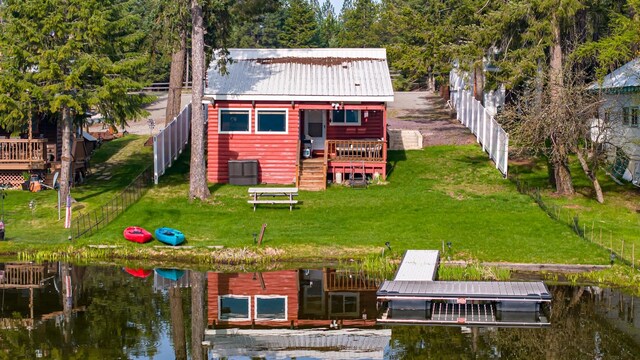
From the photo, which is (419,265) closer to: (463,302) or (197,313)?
(463,302)

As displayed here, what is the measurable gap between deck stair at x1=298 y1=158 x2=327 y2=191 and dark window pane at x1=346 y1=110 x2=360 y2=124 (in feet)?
11.5

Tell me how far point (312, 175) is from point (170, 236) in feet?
31.2

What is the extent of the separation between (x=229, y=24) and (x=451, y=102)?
22980 mm

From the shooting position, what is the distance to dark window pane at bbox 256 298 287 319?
25125 mm

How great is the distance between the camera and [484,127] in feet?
145

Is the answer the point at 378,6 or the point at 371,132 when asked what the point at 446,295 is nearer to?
the point at 371,132

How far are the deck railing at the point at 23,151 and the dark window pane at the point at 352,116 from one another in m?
12.8

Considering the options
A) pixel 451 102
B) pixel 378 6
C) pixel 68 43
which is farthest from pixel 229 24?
pixel 378 6

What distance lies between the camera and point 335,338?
23.0 meters

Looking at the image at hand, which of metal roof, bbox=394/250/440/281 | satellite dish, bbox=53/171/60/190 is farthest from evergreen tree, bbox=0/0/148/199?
metal roof, bbox=394/250/440/281

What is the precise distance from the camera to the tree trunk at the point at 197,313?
864 inches

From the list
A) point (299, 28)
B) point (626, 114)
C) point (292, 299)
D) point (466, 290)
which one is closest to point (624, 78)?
point (626, 114)

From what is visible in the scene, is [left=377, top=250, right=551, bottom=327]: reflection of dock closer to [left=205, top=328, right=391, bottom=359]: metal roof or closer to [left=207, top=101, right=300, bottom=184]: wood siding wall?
[left=205, top=328, right=391, bottom=359]: metal roof

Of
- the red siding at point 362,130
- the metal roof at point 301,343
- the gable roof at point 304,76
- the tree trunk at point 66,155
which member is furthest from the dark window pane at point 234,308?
the red siding at point 362,130
